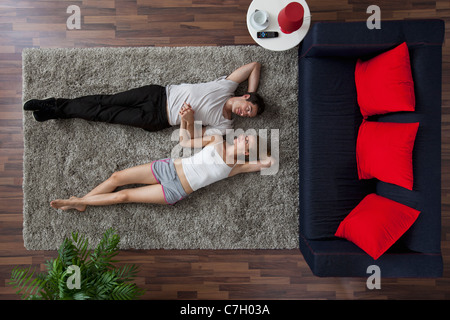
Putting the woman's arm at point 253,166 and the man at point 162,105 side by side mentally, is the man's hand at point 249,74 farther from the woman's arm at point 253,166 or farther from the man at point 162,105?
the woman's arm at point 253,166

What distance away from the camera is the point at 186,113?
236 cm

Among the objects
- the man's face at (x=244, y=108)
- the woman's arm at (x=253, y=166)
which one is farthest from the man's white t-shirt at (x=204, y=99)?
the woman's arm at (x=253, y=166)

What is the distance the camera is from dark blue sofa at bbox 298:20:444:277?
76.7 inches

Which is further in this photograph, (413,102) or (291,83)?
(291,83)

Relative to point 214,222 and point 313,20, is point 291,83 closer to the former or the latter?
point 313,20

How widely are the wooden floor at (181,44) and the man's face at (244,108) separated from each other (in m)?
0.64

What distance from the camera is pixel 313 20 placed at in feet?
8.62

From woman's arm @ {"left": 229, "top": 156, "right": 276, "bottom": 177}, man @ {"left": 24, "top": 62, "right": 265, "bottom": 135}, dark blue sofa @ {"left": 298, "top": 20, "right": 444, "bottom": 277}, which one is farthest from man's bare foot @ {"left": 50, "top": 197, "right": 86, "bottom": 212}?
dark blue sofa @ {"left": 298, "top": 20, "right": 444, "bottom": 277}

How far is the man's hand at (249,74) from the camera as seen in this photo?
8.18ft

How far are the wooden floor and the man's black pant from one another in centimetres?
53

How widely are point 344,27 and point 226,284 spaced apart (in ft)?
7.65

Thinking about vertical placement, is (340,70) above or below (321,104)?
above

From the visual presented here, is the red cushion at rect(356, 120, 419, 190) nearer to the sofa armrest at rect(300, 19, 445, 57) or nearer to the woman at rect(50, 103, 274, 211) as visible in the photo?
the sofa armrest at rect(300, 19, 445, 57)
